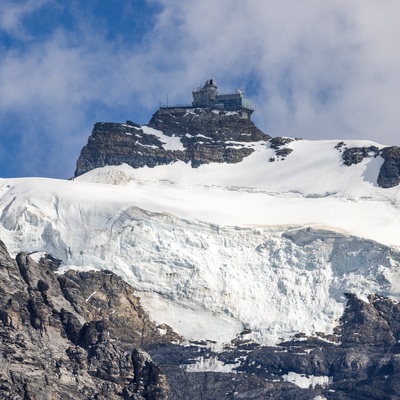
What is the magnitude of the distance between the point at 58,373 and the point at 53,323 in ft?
32.6

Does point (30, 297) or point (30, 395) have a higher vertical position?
point (30, 297)

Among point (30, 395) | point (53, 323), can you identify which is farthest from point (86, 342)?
point (30, 395)

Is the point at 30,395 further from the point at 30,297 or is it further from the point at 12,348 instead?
the point at 30,297

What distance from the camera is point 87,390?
615 feet

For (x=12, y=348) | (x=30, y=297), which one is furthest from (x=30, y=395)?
(x=30, y=297)

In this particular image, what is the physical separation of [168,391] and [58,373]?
11.5 metres

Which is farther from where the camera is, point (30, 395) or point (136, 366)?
point (136, 366)

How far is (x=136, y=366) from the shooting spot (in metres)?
193

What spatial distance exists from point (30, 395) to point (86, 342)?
1722cm

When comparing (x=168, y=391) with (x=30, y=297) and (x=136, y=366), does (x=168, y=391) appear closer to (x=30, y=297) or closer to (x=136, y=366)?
(x=136, y=366)

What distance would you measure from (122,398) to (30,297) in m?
15.1

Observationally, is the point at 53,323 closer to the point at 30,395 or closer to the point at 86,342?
the point at 86,342

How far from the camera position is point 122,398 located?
189 meters

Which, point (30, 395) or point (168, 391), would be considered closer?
point (30, 395)
